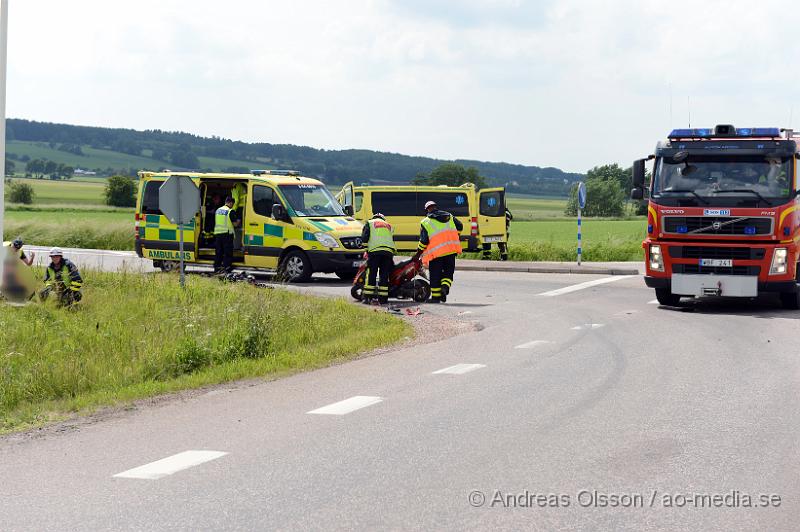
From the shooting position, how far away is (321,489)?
19.2 feet

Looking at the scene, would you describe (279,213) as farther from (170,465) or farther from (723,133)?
(170,465)

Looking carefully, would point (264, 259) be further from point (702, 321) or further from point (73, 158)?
point (73, 158)

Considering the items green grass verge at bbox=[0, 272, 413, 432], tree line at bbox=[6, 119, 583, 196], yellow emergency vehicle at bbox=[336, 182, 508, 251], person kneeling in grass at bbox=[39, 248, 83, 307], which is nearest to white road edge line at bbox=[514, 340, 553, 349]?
green grass verge at bbox=[0, 272, 413, 432]

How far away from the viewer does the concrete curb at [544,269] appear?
Result: 2756 centimetres

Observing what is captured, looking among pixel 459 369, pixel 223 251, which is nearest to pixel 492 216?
pixel 223 251

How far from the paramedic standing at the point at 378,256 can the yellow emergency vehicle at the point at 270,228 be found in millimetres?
4195

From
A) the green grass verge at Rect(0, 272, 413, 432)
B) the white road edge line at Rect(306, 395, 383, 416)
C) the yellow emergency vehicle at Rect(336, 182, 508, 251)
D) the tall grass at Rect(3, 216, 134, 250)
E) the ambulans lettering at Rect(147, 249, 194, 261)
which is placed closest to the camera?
the white road edge line at Rect(306, 395, 383, 416)

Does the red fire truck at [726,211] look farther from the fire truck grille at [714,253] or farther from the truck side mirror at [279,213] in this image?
the truck side mirror at [279,213]

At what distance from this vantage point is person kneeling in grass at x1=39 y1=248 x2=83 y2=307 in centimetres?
1623

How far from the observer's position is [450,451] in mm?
6844

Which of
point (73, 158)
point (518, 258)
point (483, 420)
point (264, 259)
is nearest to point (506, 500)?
point (483, 420)

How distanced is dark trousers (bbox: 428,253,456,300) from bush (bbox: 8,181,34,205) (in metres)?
72.6

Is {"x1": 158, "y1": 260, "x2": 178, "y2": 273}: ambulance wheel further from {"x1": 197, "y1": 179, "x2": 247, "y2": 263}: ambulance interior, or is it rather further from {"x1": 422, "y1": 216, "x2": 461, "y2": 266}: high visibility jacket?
{"x1": 422, "y1": 216, "x2": 461, "y2": 266}: high visibility jacket

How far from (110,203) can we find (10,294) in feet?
233
